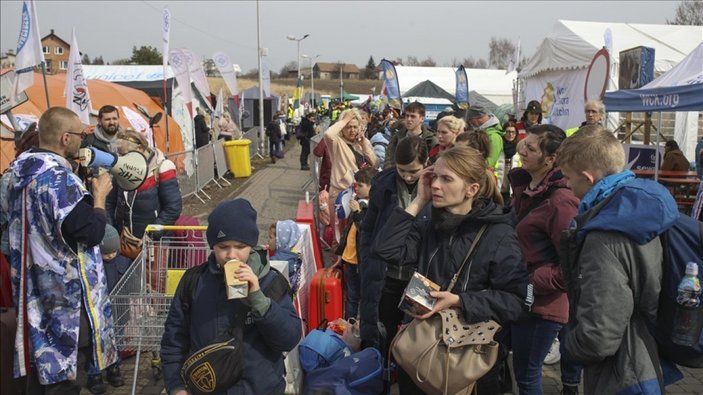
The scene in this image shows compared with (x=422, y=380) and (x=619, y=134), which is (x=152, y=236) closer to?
(x=422, y=380)

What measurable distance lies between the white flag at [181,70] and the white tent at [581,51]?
9.90m

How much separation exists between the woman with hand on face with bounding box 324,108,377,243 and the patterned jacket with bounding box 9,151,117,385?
3679mm

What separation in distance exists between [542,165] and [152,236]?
10.2 ft

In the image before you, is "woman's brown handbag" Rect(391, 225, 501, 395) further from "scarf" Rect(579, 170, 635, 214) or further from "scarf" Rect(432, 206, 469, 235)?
"scarf" Rect(579, 170, 635, 214)

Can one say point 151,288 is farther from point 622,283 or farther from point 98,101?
point 98,101

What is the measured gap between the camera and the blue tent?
7.53 meters

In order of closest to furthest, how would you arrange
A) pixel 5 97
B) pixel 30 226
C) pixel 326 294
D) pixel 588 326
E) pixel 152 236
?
pixel 588 326 < pixel 30 226 < pixel 152 236 < pixel 326 294 < pixel 5 97

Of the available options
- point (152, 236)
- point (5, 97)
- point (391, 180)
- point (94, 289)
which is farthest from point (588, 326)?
point (5, 97)

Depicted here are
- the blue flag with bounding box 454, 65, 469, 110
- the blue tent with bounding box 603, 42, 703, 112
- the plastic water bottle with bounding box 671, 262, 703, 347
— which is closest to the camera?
the plastic water bottle with bounding box 671, 262, 703, 347

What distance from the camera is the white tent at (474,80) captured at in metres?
33.3

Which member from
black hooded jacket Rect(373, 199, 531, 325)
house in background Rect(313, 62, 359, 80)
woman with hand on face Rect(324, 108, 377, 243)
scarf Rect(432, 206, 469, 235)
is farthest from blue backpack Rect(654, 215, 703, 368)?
house in background Rect(313, 62, 359, 80)

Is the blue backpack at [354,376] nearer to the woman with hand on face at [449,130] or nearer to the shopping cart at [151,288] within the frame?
the shopping cart at [151,288]

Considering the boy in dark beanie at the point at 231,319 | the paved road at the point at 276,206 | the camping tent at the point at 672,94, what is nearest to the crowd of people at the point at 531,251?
the boy in dark beanie at the point at 231,319

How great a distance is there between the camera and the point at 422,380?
275 cm
